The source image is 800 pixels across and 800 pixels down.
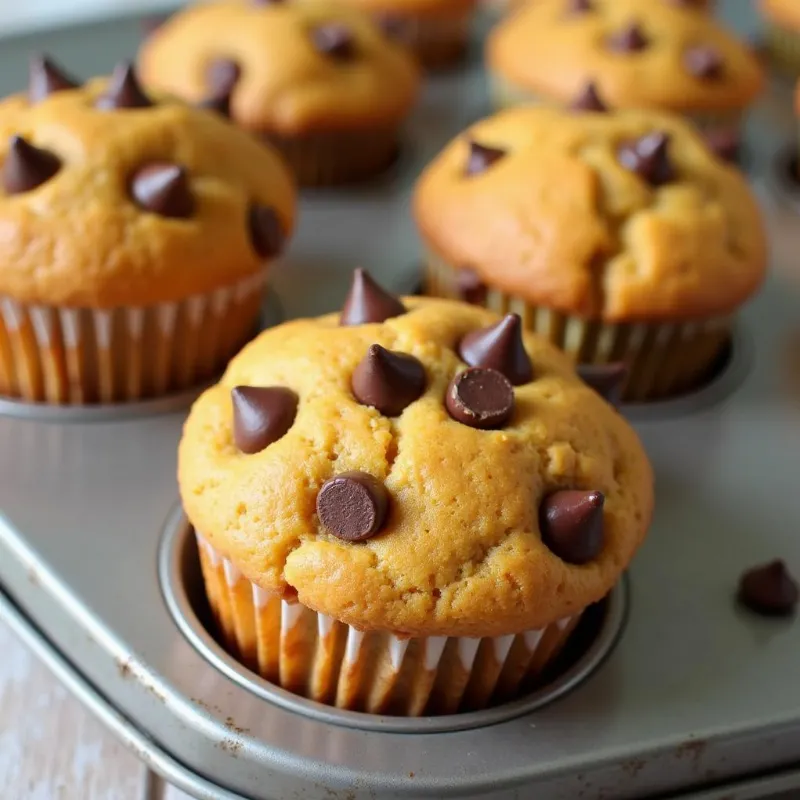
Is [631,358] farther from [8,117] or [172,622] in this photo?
[8,117]

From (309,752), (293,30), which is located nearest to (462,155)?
(293,30)

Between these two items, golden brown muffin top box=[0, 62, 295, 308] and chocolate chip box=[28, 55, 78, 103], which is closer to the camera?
golden brown muffin top box=[0, 62, 295, 308]

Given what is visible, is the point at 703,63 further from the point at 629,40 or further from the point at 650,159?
the point at 650,159

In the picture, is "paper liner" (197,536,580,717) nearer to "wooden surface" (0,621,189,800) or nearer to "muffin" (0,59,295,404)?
"wooden surface" (0,621,189,800)

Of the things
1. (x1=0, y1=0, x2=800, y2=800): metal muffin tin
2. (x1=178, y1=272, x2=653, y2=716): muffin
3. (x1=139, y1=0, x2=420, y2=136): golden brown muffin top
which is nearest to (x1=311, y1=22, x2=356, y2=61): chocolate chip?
(x1=139, y1=0, x2=420, y2=136): golden brown muffin top

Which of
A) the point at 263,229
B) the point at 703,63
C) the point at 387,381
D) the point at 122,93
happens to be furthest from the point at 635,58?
the point at 387,381

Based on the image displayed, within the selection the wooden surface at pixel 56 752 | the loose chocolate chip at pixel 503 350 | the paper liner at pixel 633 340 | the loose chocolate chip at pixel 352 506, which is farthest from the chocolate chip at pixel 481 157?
the wooden surface at pixel 56 752

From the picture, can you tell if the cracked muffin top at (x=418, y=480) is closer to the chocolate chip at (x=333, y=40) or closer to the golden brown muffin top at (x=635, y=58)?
the chocolate chip at (x=333, y=40)

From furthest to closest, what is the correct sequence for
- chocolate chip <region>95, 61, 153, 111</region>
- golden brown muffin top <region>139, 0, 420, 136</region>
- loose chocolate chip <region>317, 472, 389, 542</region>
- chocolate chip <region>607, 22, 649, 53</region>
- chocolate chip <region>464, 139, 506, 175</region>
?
chocolate chip <region>607, 22, 649, 53</region> → golden brown muffin top <region>139, 0, 420, 136</region> → chocolate chip <region>464, 139, 506, 175</region> → chocolate chip <region>95, 61, 153, 111</region> → loose chocolate chip <region>317, 472, 389, 542</region>
